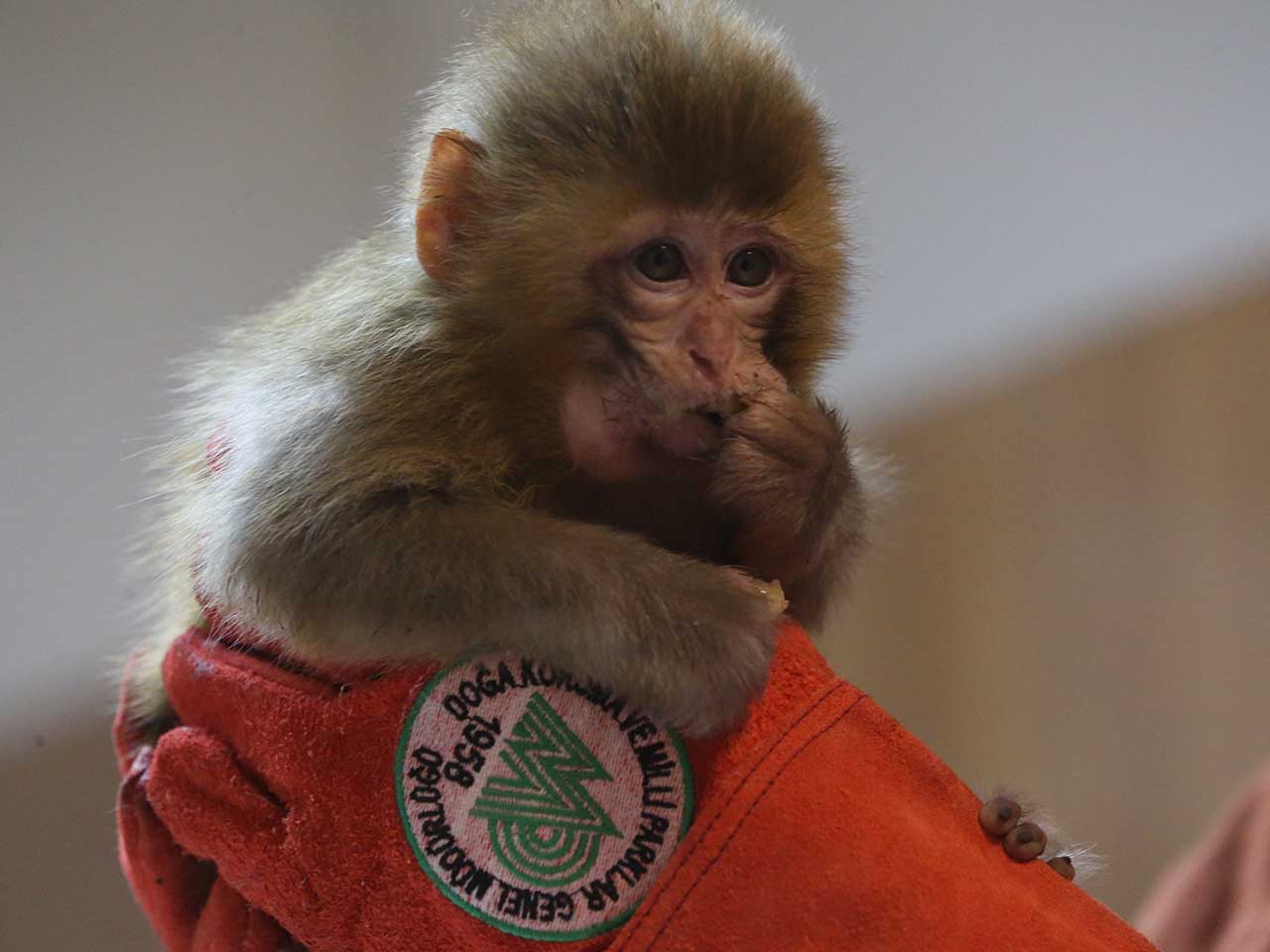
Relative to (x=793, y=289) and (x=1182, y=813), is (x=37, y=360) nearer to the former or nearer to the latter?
(x=793, y=289)

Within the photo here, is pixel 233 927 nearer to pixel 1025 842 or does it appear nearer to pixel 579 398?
pixel 579 398

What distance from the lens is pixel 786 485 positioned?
1.30m

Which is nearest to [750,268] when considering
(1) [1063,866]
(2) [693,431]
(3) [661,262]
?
(3) [661,262]

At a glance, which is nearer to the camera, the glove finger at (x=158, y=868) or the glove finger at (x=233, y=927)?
the glove finger at (x=233, y=927)

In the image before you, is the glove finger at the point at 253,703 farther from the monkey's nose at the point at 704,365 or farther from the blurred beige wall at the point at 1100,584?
the blurred beige wall at the point at 1100,584

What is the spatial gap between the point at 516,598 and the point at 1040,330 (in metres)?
2.32

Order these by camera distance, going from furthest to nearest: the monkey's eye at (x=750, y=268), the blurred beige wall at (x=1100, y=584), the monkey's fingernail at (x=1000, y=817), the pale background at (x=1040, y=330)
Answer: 1. the blurred beige wall at (x=1100, y=584)
2. the pale background at (x=1040, y=330)
3. the monkey's eye at (x=750, y=268)
4. the monkey's fingernail at (x=1000, y=817)

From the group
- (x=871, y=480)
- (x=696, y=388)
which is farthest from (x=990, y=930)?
(x=871, y=480)

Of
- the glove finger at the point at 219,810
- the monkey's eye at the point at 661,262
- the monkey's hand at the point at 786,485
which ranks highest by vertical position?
the monkey's eye at the point at 661,262

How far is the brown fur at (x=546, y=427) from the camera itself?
1198 mm

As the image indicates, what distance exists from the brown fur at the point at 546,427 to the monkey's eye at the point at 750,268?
0.04 meters

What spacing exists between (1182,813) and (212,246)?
8.61ft

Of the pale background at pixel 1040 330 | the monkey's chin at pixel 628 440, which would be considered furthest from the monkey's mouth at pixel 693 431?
the pale background at pixel 1040 330

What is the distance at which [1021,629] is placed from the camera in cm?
313
